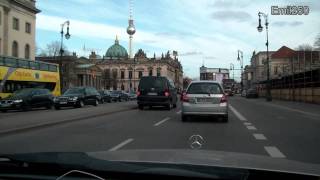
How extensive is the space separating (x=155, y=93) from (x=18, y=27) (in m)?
51.7

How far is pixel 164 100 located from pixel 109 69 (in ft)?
449

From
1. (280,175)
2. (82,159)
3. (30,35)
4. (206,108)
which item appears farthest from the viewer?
(30,35)

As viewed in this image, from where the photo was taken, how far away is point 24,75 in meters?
40.3

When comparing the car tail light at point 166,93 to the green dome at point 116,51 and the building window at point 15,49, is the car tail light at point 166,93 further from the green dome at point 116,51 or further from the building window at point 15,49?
the green dome at point 116,51

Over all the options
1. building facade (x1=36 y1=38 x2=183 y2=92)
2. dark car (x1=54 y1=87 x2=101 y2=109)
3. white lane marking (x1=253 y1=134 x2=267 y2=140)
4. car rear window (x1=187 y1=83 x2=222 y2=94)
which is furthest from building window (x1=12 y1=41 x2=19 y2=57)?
white lane marking (x1=253 y1=134 x2=267 y2=140)

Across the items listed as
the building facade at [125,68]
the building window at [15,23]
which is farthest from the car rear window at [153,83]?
the building facade at [125,68]

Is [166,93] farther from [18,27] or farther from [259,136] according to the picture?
[18,27]

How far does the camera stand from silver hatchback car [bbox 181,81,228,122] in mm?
20453

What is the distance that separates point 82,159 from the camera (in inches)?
161

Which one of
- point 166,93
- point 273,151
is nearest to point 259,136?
point 273,151

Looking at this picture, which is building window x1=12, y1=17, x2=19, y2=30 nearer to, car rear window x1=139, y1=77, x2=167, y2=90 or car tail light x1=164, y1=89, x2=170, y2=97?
car rear window x1=139, y1=77, x2=167, y2=90

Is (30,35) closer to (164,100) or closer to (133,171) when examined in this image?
(164,100)

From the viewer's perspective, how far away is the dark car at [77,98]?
3559cm

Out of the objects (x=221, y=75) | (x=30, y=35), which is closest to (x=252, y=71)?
(x=221, y=75)
